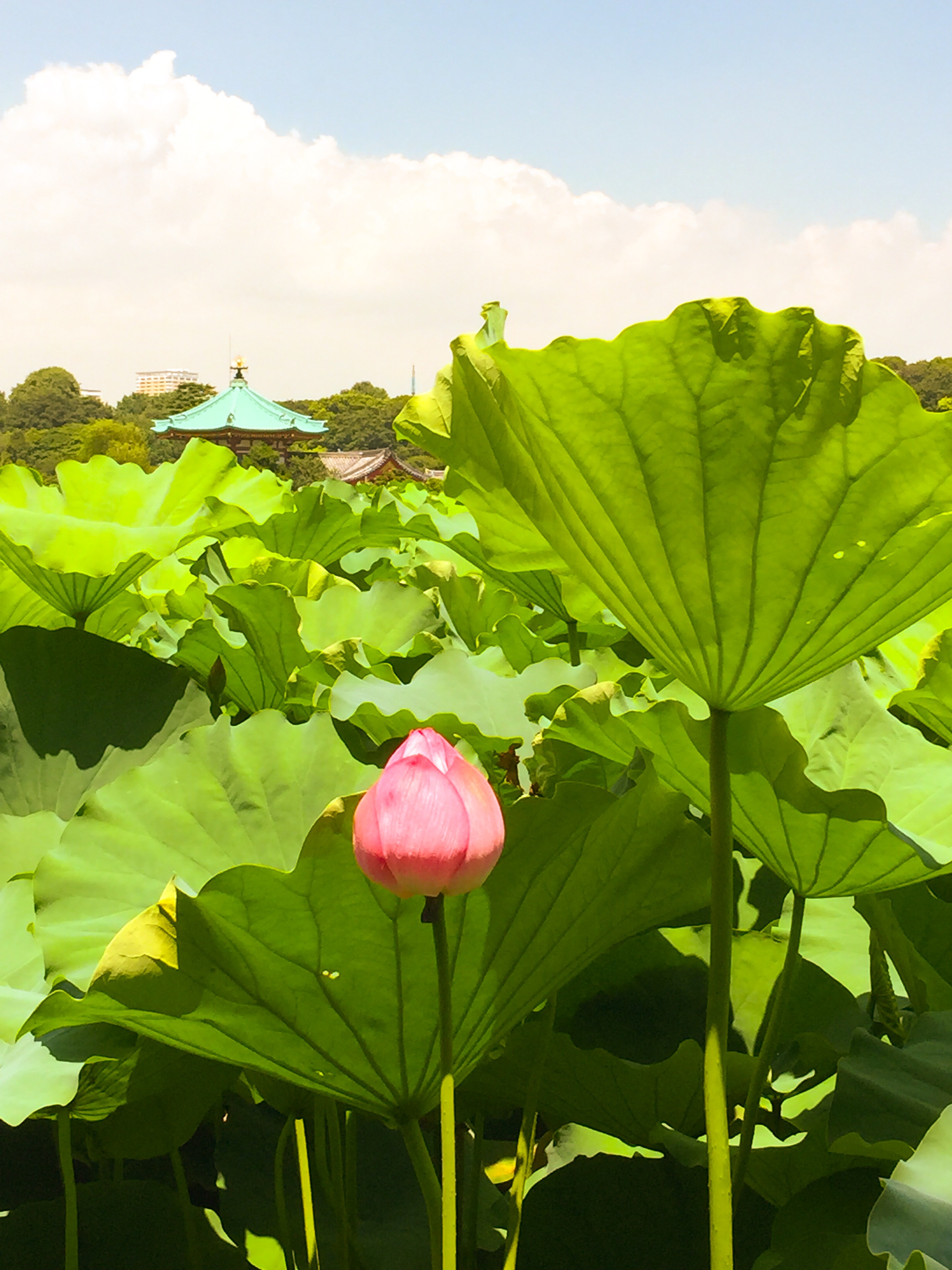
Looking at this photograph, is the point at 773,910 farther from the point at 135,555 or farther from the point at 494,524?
the point at 135,555

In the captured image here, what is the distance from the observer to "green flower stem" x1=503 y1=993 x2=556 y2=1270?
60 centimetres

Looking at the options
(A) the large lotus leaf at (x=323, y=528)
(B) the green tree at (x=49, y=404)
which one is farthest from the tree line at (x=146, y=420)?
(A) the large lotus leaf at (x=323, y=528)

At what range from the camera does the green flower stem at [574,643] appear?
4.78 ft

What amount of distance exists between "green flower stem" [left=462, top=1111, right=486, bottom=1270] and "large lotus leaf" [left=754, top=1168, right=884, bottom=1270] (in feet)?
0.78

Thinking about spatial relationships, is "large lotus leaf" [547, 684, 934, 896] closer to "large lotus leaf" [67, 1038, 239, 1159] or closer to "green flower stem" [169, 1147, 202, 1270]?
"large lotus leaf" [67, 1038, 239, 1159]

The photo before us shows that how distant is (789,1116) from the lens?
78 cm

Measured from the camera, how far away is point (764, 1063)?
64 cm

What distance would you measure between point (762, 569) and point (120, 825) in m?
0.47

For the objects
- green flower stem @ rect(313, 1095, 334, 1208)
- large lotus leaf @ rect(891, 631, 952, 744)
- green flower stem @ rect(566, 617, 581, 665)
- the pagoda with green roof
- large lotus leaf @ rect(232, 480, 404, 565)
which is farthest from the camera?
the pagoda with green roof

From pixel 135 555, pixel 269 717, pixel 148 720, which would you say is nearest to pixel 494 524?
pixel 269 717

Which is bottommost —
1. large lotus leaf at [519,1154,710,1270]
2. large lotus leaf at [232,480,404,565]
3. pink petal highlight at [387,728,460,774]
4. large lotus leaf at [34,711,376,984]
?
large lotus leaf at [519,1154,710,1270]

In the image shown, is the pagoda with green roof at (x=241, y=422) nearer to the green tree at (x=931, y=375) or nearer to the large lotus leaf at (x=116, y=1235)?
the green tree at (x=931, y=375)

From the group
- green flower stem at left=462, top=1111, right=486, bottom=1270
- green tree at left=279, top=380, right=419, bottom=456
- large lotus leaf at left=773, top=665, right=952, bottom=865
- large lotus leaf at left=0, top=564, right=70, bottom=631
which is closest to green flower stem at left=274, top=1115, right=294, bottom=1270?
green flower stem at left=462, top=1111, right=486, bottom=1270

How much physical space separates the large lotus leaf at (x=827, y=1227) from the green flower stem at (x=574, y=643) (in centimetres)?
81
